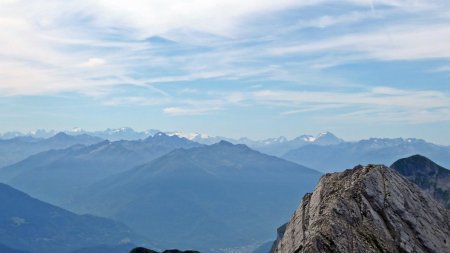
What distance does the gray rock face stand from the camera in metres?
38.8

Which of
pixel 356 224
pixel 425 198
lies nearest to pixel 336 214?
pixel 356 224

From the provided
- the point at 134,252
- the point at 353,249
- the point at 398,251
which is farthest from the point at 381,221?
the point at 134,252

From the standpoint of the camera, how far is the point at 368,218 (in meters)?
42.1

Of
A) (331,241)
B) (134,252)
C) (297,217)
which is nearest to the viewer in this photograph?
(331,241)

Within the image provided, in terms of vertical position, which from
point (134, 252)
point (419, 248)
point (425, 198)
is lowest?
point (134, 252)

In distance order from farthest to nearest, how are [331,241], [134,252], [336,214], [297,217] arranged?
[134,252] → [297,217] → [336,214] → [331,241]

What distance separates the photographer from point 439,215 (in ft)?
163

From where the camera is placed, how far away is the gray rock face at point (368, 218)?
38.8 meters

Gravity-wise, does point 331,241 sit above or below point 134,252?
above

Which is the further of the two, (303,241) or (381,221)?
(381,221)

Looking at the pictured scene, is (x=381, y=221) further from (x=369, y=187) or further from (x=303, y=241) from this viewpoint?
(x=303, y=241)

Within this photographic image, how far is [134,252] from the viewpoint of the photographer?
110 metres

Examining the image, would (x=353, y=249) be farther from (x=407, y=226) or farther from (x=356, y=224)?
(x=407, y=226)

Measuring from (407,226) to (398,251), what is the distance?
3876 millimetres
